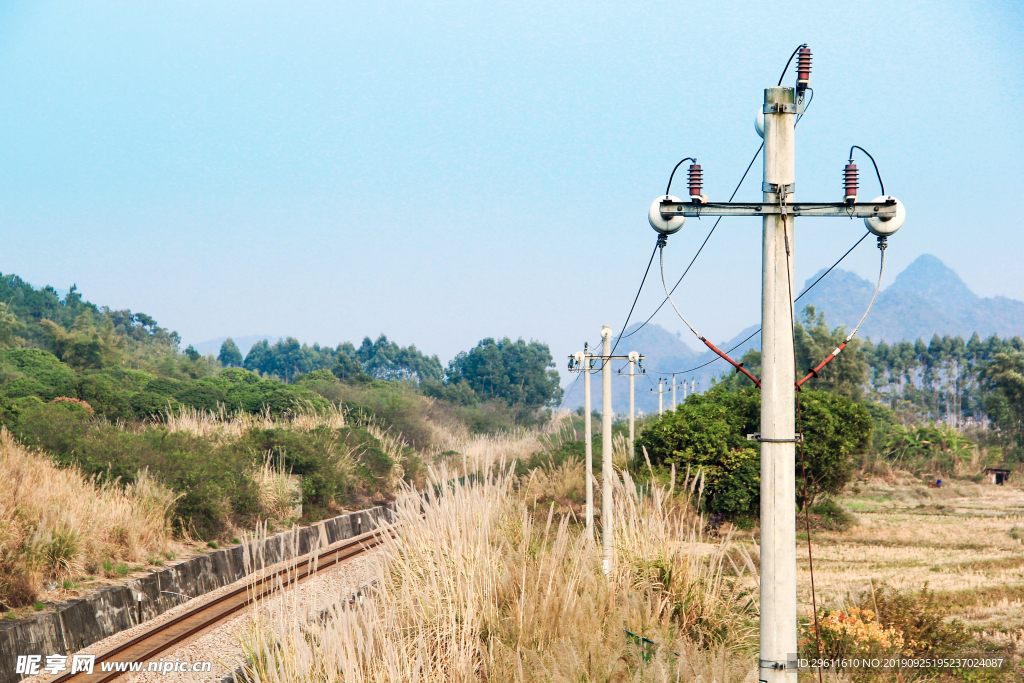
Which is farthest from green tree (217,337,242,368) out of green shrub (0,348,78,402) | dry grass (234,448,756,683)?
dry grass (234,448,756,683)

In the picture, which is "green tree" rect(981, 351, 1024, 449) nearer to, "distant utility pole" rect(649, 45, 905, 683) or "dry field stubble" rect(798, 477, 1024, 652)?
"dry field stubble" rect(798, 477, 1024, 652)

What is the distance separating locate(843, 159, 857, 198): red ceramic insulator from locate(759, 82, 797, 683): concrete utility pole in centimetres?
38

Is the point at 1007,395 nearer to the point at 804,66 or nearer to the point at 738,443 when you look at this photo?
the point at 738,443

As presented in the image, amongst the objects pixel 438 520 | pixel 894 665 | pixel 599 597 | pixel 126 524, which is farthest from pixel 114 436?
pixel 894 665

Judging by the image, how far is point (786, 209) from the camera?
4559 millimetres

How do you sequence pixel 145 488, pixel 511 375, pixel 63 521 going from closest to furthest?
pixel 63 521, pixel 145 488, pixel 511 375

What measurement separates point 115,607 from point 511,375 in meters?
74.3

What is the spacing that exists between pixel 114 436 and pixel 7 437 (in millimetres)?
2027

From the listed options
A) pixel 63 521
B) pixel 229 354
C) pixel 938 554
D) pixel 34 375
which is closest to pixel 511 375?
pixel 34 375

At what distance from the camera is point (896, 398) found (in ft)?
315

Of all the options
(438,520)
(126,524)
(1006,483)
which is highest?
(438,520)

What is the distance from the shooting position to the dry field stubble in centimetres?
1175

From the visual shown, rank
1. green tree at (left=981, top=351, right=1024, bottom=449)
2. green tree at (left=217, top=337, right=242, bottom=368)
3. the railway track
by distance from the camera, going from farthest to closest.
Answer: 1. green tree at (left=217, top=337, right=242, bottom=368)
2. green tree at (left=981, top=351, right=1024, bottom=449)
3. the railway track

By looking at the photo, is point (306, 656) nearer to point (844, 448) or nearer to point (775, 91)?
point (775, 91)
